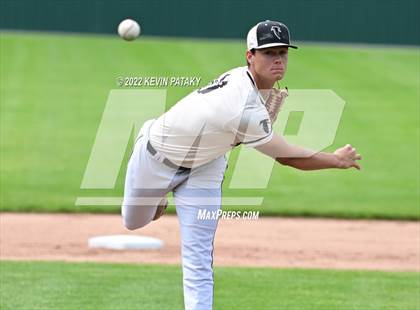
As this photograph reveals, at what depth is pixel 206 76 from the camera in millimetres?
26109

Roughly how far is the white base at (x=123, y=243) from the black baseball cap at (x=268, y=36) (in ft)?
16.8

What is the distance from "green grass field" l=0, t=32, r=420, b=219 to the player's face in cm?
729

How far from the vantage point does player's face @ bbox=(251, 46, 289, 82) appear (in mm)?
7195

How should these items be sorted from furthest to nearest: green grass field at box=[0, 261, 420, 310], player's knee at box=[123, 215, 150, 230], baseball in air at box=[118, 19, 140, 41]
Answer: baseball in air at box=[118, 19, 140, 41], green grass field at box=[0, 261, 420, 310], player's knee at box=[123, 215, 150, 230]

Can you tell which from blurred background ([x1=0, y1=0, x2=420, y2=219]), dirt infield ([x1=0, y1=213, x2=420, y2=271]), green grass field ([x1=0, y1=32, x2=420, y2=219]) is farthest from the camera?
blurred background ([x1=0, y1=0, x2=420, y2=219])

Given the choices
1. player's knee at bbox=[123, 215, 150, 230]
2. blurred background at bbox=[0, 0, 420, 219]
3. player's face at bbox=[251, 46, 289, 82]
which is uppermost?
player's face at bbox=[251, 46, 289, 82]

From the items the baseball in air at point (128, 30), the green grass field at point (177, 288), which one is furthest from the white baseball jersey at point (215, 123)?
the baseball in air at point (128, 30)

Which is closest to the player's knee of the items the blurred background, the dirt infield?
the dirt infield

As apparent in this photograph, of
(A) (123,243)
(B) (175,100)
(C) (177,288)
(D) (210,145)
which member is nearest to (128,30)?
(A) (123,243)

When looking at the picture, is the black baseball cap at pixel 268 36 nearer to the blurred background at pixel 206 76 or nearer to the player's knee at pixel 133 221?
the player's knee at pixel 133 221

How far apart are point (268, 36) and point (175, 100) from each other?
52.0 feet

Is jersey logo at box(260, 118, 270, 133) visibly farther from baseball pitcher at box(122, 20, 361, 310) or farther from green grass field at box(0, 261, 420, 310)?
green grass field at box(0, 261, 420, 310)

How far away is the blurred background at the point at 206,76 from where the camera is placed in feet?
Result: 51.7

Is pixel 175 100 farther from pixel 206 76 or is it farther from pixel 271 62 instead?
pixel 271 62
